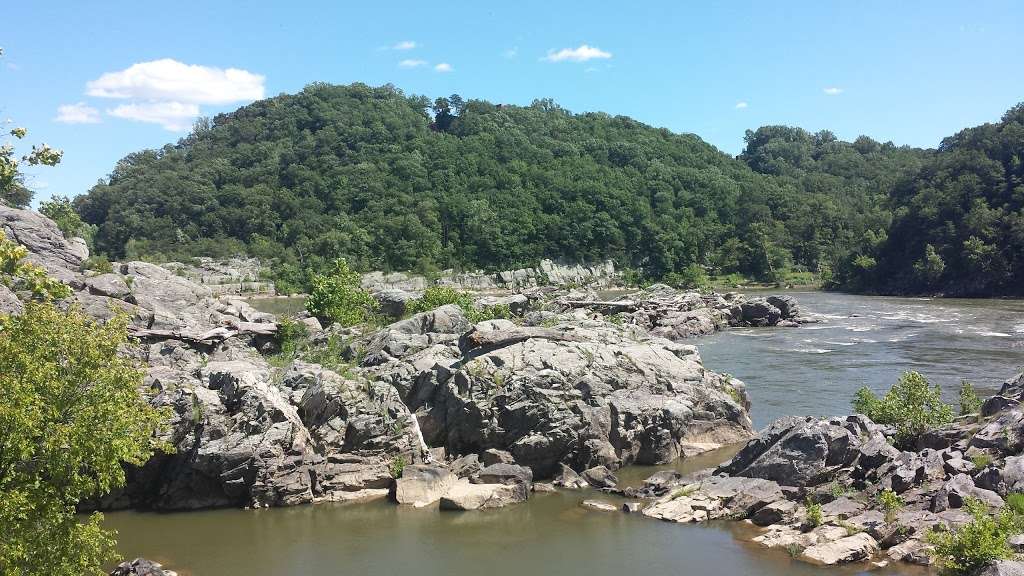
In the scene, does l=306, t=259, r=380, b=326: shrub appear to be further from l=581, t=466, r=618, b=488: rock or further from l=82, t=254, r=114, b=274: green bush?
l=581, t=466, r=618, b=488: rock

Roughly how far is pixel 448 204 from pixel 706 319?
253 feet

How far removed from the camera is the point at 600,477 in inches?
1014

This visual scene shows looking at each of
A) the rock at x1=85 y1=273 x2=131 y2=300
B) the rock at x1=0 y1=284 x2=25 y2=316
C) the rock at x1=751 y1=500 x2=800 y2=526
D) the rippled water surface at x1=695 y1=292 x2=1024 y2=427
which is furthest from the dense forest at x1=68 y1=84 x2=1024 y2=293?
the rock at x1=751 y1=500 x2=800 y2=526

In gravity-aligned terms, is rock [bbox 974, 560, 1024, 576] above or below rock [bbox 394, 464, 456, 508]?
above

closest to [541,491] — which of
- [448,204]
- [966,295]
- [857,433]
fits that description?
[857,433]

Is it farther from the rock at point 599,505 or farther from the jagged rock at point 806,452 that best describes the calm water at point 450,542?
the jagged rock at point 806,452

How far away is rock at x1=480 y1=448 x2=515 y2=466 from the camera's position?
26.3 metres

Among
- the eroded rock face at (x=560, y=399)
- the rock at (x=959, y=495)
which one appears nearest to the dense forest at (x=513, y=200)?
the eroded rock face at (x=560, y=399)

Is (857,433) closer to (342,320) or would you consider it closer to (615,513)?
(615,513)

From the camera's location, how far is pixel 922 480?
2184 cm

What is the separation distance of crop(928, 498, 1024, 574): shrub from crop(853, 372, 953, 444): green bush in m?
8.23

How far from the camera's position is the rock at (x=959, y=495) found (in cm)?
1973

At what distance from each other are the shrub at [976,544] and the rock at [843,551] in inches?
71.7

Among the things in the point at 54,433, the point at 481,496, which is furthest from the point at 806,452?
the point at 54,433
